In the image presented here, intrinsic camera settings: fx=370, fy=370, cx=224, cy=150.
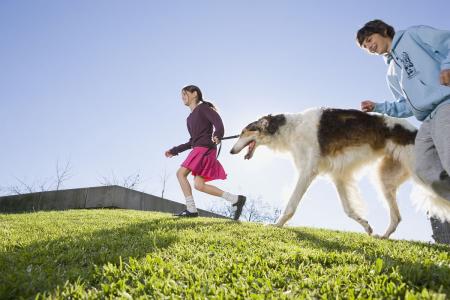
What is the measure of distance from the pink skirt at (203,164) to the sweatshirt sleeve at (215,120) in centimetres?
41

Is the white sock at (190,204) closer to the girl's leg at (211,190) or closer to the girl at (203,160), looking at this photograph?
the girl at (203,160)

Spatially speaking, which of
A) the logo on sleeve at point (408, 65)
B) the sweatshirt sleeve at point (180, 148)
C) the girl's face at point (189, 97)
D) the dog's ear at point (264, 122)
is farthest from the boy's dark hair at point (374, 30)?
the sweatshirt sleeve at point (180, 148)

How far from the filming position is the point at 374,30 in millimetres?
3916

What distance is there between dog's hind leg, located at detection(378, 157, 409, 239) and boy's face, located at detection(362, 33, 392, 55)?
2.43m

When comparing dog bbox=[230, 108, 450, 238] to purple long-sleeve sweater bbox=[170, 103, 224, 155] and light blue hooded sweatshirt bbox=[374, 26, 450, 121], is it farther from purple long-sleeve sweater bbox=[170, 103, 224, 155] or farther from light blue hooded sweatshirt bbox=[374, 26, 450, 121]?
light blue hooded sweatshirt bbox=[374, 26, 450, 121]

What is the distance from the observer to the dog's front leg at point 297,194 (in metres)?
5.90

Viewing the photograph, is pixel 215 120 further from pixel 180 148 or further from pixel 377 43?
pixel 377 43

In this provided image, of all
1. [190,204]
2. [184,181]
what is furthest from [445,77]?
[190,204]

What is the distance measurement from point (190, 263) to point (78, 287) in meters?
0.95

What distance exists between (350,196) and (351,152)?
0.79 m

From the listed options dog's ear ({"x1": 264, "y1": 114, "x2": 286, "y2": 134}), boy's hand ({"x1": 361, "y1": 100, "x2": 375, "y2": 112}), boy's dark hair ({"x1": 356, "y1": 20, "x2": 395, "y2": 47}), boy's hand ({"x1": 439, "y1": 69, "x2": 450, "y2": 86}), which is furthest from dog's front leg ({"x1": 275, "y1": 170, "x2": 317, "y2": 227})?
boy's hand ({"x1": 439, "y1": 69, "x2": 450, "y2": 86})

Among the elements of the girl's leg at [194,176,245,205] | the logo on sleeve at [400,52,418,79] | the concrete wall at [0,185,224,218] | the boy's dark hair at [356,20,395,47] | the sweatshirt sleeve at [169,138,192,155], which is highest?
the boy's dark hair at [356,20,395,47]

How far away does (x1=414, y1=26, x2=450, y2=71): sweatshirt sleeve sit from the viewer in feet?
11.3

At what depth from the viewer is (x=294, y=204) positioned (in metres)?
5.96
